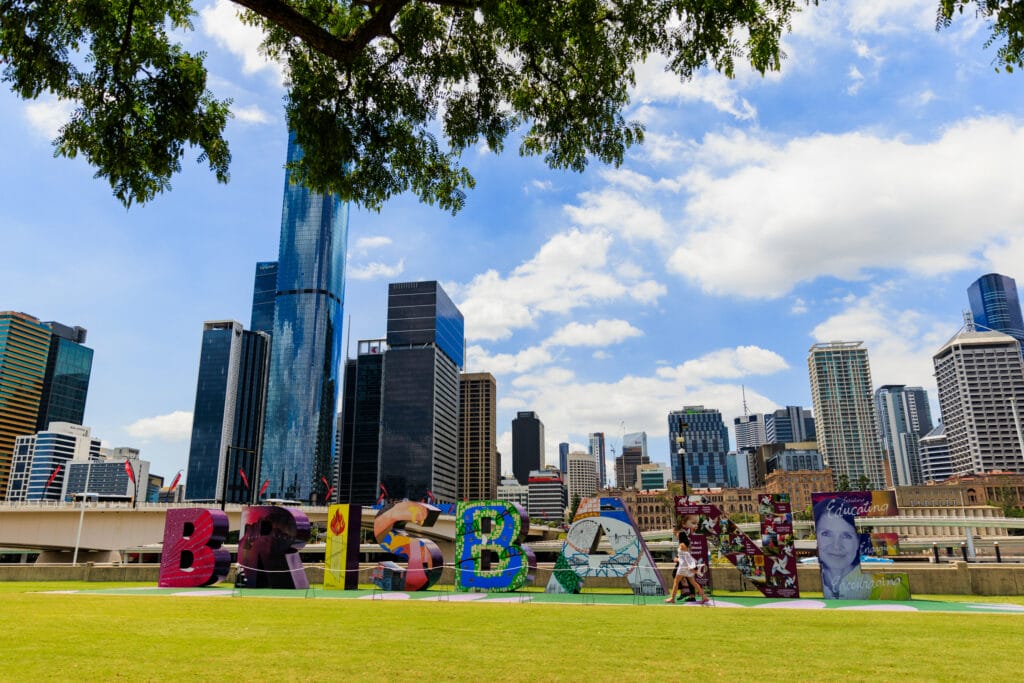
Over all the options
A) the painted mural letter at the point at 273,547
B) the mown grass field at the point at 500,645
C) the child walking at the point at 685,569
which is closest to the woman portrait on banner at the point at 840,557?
the child walking at the point at 685,569

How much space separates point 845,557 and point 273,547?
22738mm

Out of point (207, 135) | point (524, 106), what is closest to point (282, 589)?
point (207, 135)

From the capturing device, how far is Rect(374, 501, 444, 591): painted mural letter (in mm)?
27891

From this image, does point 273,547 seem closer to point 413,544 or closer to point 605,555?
point 413,544

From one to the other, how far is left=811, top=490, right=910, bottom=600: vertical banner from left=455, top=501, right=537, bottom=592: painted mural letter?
1057 centimetres

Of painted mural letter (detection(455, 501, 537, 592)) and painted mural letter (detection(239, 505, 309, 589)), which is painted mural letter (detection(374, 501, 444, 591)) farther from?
painted mural letter (detection(239, 505, 309, 589))

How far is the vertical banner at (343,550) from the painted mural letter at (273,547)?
1.09 metres

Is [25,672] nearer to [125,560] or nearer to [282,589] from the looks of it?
[282,589]

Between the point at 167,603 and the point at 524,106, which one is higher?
the point at 524,106

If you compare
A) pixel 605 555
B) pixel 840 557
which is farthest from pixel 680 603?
pixel 840 557

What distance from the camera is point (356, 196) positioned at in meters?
14.6

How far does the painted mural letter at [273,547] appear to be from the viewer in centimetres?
2867

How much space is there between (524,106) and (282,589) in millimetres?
23265

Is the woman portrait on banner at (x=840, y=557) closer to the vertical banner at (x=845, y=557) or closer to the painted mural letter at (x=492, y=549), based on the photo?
the vertical banner at (x=845, y=557)
